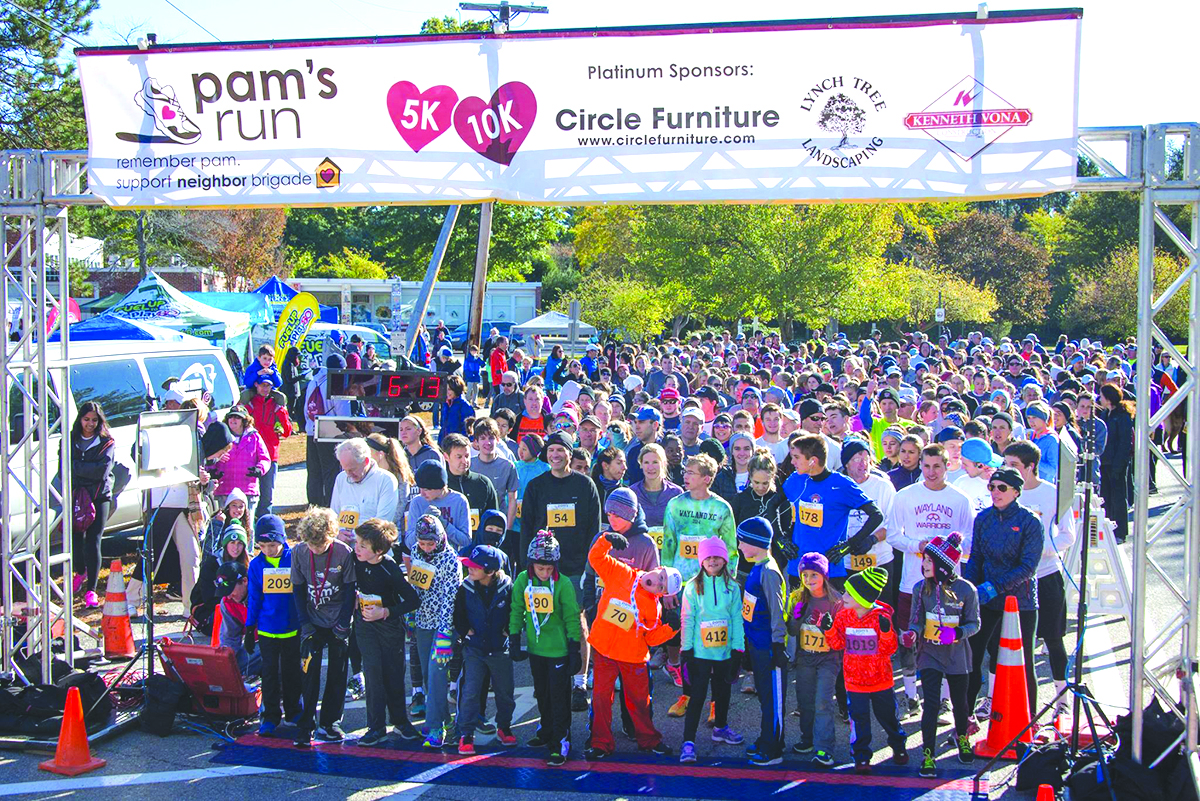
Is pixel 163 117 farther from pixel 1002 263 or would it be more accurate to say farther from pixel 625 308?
pixel 1002 263

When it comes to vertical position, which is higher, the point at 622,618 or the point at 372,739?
the point at 622,618

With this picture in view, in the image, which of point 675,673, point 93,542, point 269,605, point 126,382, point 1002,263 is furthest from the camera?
point 1002,263

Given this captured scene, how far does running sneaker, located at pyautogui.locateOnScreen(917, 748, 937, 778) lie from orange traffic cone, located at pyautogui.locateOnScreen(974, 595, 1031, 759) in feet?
1.58

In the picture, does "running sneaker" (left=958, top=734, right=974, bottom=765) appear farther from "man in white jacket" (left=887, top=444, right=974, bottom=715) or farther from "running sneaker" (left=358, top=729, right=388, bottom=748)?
"running sneaker" (left=358, top=729, right=388, bottom=748)

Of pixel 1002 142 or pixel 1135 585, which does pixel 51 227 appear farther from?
pixel 1135 585

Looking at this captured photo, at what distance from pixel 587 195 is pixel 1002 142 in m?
2.68

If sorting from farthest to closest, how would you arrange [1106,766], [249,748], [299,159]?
[299,159], [249,748], [1106,766]

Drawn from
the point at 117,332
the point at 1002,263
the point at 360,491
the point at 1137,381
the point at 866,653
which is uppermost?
the point at 1002,263

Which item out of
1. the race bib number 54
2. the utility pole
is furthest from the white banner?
the utility pole

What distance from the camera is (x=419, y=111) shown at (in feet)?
24.1

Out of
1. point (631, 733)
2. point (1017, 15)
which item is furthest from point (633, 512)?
point (1017, 15)

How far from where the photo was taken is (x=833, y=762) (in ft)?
21.6

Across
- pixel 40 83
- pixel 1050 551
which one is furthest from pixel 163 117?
pixel 40 83

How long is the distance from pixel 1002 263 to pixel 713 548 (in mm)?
48074
